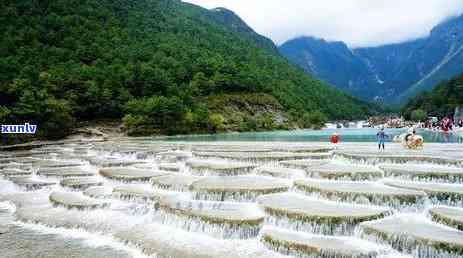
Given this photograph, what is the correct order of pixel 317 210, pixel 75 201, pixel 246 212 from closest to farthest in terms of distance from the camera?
pixel 317 210
pixel 246 212
pixel 75 201

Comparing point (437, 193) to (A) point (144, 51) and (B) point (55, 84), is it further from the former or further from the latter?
(A) point (144, 51)

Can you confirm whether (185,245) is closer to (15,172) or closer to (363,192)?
(363,192)

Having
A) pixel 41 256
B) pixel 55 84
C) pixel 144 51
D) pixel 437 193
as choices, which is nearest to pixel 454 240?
pixel 437 193

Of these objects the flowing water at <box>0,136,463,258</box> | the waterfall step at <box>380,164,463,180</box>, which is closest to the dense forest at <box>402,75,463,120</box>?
the waterfall step at <box>380,164,463,180</box>

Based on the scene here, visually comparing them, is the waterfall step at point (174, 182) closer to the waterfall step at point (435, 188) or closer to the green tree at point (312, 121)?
the waterfall step at point (435, 188)

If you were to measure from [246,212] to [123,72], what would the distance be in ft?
238

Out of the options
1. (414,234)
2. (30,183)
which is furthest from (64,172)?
(414,234)

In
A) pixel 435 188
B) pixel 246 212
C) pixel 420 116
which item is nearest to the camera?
pixel 246 212

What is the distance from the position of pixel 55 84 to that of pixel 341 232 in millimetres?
62807

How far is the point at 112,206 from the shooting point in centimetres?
1605

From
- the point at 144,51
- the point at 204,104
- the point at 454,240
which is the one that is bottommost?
the point at 454,240

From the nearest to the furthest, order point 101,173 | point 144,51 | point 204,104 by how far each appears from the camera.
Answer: point 101,173
point 204,104
point 144,51

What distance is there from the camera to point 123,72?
81.4 metres

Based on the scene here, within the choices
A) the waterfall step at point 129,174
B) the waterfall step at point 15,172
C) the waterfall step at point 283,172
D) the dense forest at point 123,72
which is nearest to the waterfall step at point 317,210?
the waterfall step at point 283,172
